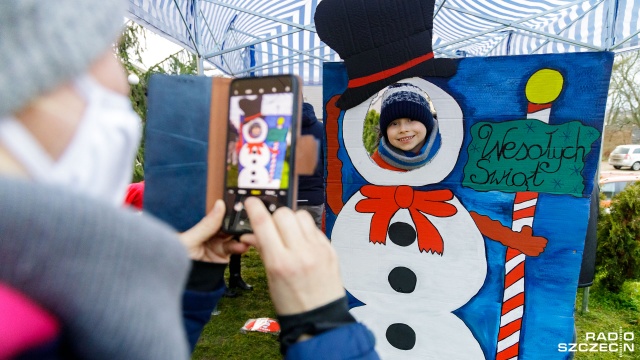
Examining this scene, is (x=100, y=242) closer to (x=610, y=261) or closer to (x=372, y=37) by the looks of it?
(x=372, y=37)

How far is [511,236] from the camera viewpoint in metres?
1.60

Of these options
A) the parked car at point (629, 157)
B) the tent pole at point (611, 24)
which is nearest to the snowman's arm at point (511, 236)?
the tent pole at point (611, 24)

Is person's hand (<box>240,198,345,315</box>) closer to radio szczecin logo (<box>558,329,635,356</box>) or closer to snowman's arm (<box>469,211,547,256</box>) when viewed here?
snowman's arm (<box>469,211,547,256</box>)

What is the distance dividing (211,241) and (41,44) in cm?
49

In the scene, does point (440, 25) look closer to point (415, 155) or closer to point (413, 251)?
point (415, 155)

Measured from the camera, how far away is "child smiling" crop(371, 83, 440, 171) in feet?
5.51

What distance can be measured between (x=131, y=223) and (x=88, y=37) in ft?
0.54

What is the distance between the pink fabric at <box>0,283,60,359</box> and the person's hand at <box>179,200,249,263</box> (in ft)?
1.18

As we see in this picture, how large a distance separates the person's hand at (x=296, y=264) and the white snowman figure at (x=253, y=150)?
15 centimetres

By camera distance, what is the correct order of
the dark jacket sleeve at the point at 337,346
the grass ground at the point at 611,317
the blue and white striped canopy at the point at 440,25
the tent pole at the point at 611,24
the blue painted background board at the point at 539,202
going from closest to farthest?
1. the dark jacket sleeve at the point at 337,346
2. the blue painted background board at the point at 539,202
3. the grass ground at the point at 611,317
4. the tent pole at the point at 611,24
5. the blue and white striped canopy at the point at 440,25

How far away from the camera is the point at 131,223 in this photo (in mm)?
315

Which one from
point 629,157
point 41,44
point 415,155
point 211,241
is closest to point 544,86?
point 415,155

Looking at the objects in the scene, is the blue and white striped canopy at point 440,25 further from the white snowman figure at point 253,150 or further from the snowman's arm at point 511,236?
the white snowman figure at point 253,150

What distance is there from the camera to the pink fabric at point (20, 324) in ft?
0.87
